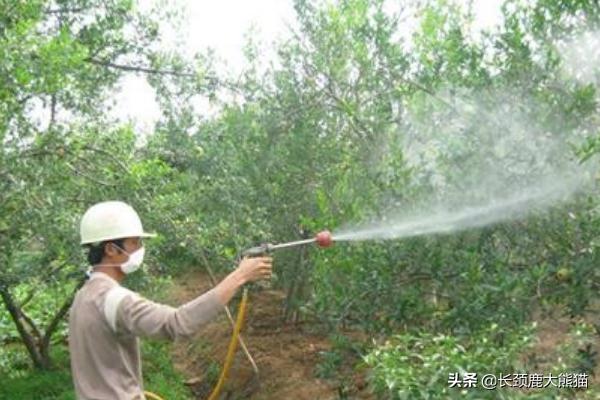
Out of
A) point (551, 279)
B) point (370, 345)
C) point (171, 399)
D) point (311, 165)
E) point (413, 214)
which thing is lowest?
point (171, 399)

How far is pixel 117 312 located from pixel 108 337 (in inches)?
7.0

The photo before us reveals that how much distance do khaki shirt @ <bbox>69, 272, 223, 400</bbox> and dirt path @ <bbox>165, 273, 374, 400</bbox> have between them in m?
3.56

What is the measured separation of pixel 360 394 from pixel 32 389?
381 centimetres

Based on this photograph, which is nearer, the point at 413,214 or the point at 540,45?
the point at 540,45

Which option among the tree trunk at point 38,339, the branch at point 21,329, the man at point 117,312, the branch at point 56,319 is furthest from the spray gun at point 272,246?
the tree trunk at point 38,339

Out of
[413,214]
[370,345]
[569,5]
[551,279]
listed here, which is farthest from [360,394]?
[569,5]

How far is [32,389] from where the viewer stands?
827 centimetres

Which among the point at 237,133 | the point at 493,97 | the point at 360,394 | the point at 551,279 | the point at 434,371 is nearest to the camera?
the point at 434,371

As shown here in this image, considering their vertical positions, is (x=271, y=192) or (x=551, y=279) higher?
(x=271, y=192)

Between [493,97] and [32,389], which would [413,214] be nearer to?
[493,97]

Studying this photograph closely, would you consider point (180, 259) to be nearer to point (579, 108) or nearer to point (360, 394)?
point (360, 394)

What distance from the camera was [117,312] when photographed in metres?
3.27

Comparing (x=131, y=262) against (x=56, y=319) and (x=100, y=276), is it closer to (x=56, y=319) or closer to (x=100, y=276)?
(x=100, y=276)

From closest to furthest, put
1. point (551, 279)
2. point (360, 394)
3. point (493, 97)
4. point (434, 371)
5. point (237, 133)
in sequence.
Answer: point (434, 371)
point (551, 279)
point (493, 97)
point (360, 394)
point (237, 133)
